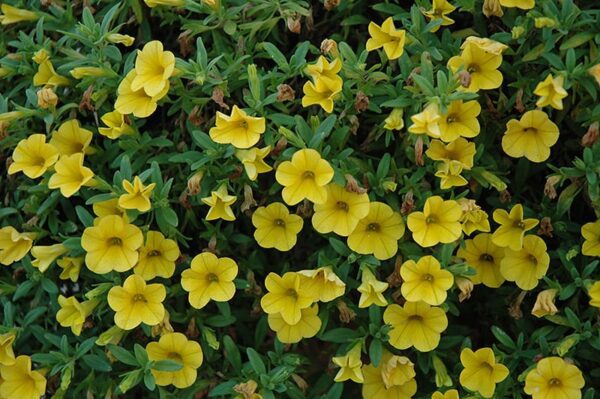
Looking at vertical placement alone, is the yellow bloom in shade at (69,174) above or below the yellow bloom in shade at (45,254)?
above

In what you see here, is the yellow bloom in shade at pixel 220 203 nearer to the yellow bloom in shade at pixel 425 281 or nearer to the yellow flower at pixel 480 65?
the yellow bloom in shade at pixel 425 281

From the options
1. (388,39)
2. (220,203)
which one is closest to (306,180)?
(220,203)

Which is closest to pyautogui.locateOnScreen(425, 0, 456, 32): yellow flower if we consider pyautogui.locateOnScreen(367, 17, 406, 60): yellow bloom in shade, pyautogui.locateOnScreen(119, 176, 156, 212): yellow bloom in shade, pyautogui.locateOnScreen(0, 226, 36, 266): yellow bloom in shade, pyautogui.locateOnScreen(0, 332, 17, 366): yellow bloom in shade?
pyautogui.locateOnScreen(367, 17, 406, 60): yellow bloom in shade

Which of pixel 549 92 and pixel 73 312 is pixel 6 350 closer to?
pixel 73 312

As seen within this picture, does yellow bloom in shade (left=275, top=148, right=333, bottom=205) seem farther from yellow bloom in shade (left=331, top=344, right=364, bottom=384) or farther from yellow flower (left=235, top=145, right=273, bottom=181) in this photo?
yellow bloom in shade (left=331, top=344, right=364, bottom=384)

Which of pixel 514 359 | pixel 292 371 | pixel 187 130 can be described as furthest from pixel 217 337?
pixel 514 359

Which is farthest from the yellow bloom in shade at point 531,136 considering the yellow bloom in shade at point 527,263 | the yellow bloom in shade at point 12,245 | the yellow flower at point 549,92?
the yellow bloom in shade at point 12,245
